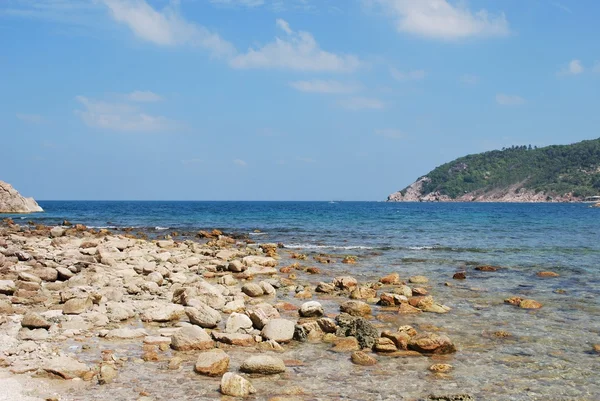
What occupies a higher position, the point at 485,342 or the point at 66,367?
the point at 66,367

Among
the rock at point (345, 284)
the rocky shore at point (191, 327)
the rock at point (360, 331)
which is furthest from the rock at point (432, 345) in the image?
the rock at point (345, 284)

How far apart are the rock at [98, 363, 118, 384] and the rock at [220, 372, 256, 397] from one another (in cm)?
174

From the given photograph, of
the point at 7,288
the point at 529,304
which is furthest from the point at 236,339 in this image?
the point at 529,304

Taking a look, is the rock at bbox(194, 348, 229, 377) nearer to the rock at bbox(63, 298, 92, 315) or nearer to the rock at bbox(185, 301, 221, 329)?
the rock at bbox(185, 301, 221, 329)

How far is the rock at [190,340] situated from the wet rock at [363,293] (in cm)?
614

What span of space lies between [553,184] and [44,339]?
183 meters

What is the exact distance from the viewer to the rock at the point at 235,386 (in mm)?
6992

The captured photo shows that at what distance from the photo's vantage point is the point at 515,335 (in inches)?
412

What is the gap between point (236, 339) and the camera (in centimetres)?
945

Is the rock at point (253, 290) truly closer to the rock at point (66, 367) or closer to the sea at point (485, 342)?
the sea at point (485, 342)

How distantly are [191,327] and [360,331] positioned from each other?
3.35 meters

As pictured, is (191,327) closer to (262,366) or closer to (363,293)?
(262,366)

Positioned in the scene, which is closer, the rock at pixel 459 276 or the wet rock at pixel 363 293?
the wet rock at pixel 363 293

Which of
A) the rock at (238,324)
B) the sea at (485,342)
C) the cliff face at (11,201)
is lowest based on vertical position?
the sea at (485,342)
